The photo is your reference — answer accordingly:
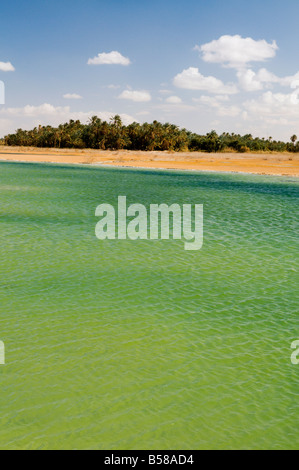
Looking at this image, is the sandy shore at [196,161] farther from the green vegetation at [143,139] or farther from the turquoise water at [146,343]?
the turquoise water at [146,343]

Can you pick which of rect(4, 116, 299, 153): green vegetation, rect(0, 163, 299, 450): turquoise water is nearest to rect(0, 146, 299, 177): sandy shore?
rect(4, 116, 299, 153): green vegetation

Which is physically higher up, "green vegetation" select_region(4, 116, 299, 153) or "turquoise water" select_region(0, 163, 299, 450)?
"green vegetation" select_region(4, 116, 299, 153)

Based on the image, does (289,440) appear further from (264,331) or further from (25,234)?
(25,234)

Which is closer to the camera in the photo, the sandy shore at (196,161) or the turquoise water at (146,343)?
the turquoise water at (146,343)

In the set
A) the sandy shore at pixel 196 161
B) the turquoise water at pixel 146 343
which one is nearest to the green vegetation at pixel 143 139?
the sandy shore at pixel 196 161

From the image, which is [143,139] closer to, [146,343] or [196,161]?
[196,161]

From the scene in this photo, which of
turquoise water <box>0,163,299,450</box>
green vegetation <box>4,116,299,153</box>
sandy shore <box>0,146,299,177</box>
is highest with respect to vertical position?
green vegetation <box>4,116,299,153</box>

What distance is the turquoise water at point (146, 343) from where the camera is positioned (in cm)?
896

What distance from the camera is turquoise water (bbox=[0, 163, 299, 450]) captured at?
29.4 ft

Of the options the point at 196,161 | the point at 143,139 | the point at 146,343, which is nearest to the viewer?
the point at 146,343

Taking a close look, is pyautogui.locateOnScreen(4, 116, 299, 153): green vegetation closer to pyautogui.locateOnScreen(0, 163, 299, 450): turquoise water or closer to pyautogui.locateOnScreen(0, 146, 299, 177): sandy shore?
pyautogui.locateOnScreen(0, 146, 299, 177): sandy shore

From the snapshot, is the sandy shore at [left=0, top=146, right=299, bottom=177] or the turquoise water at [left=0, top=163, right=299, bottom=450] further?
the sandy shore at [left=0, top=146, right=299, bottom=177]

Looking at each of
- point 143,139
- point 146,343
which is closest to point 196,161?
point 143,139

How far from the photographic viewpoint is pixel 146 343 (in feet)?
40.9
